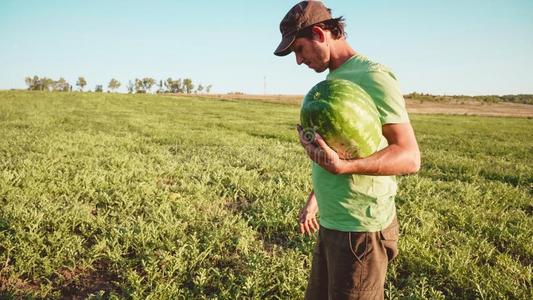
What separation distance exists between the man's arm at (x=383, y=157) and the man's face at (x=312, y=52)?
0.59m

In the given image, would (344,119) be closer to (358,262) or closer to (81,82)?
(358,262)

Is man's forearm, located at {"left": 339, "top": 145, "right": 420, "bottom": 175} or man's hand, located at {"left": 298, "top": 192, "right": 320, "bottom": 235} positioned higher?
man's forearm, located at {"left": 339, "top": 145, "right": 420, "bottom": 175}

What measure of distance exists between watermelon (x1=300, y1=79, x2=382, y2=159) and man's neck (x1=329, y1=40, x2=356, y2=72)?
1.39ft

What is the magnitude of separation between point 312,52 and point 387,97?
0.63 meters

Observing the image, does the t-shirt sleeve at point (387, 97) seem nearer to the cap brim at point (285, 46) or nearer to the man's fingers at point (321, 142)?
the man's fingers at point (321, 142)

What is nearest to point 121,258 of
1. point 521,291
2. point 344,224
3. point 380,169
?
point 344,224

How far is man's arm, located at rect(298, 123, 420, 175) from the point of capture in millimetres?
1866

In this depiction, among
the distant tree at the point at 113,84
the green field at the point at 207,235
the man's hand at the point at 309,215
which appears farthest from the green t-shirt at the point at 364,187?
the distant tree at the point at 113,84

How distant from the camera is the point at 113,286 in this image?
383cm

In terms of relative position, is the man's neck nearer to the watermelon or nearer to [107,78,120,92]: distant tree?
the watermelon

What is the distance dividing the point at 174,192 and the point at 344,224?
478cm

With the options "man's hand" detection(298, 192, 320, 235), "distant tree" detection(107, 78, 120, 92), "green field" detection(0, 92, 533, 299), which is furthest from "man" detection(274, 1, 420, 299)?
"distant tree" detection(107, 78, 120, 92)

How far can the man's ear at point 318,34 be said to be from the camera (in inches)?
91.2

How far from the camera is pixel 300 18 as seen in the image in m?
2.34
